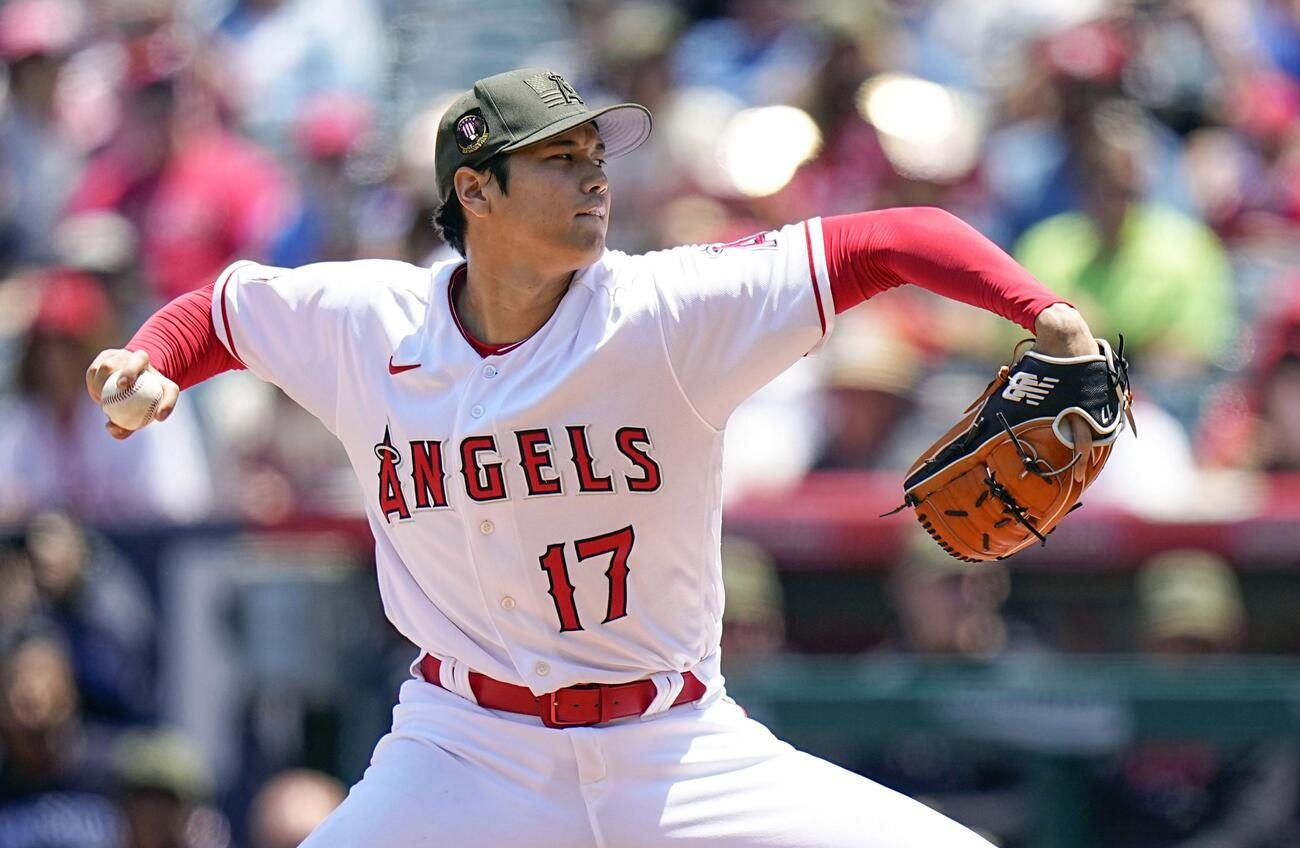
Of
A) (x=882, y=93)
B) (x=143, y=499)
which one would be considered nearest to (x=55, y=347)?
(x=143, y=499)

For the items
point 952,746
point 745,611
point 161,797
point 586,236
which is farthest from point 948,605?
point 586,236

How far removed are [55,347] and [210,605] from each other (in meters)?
1.40

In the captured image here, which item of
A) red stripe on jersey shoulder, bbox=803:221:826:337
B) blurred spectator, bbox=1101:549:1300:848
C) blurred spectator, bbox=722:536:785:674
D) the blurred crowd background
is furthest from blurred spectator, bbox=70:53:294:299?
red stripe on jersey shoulder, bbox=803:221:826:337

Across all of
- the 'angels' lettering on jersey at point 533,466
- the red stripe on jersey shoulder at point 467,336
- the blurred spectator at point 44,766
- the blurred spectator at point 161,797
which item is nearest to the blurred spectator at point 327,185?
the blurred spectator at point 44,766

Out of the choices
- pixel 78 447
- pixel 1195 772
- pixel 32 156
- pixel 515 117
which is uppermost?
pixel 32 156

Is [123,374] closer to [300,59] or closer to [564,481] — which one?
[564,481]

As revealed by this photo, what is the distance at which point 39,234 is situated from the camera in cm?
934

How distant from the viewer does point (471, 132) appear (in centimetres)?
378

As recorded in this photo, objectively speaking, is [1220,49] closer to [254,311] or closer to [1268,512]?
[1268,512]

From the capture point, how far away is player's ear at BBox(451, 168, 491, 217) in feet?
12.4

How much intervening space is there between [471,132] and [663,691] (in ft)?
3.45

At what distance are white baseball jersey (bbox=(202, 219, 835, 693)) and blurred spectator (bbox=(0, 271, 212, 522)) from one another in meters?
3.17

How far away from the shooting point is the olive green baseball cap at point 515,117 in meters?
3.70

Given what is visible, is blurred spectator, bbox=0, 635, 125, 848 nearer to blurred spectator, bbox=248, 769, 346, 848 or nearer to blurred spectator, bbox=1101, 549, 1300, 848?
blurred spectator, bbox=248, 769, 346, 848
